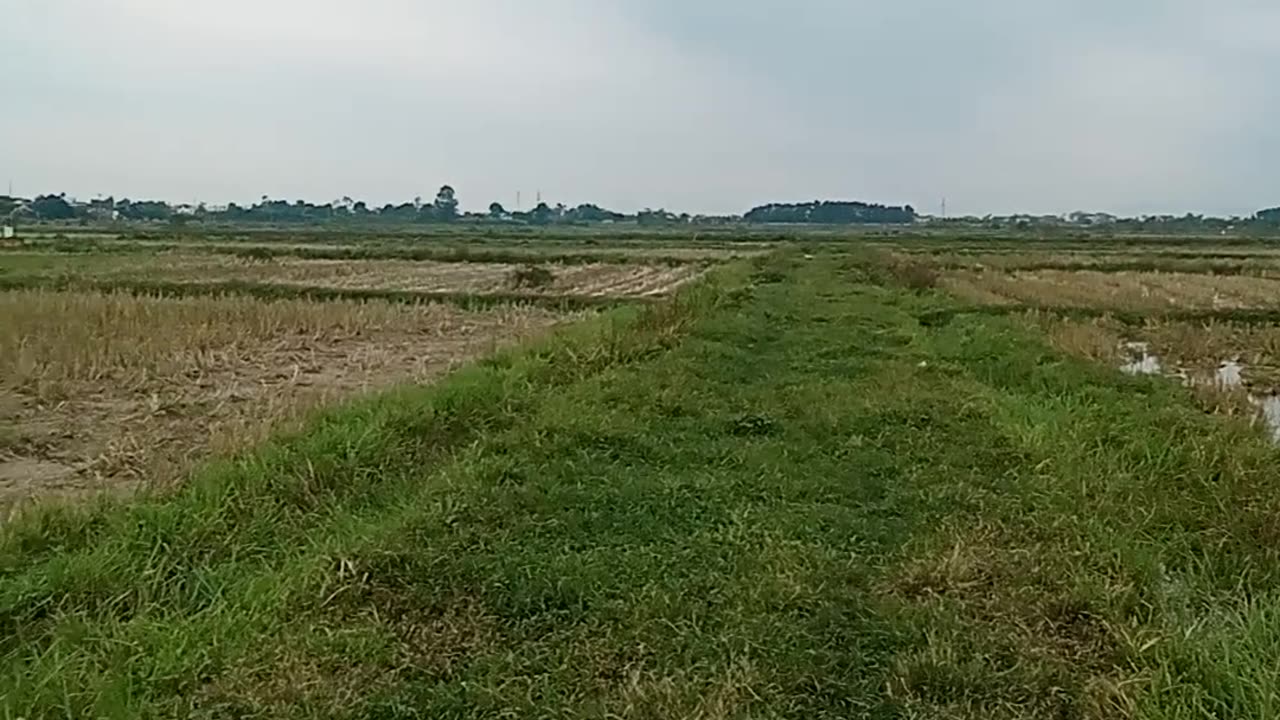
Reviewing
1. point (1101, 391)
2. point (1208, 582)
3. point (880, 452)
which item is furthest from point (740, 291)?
point (1208, 582)

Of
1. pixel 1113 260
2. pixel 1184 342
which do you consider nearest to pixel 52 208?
pixel 1113 260

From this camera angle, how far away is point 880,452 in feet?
26.2

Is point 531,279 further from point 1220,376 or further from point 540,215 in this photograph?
point 540,215

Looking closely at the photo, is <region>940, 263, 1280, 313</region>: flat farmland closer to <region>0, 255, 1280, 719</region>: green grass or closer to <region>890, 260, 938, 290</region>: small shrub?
<region>890, 260, 938, 290</region>: small shrub

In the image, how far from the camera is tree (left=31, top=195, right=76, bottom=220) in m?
95.9

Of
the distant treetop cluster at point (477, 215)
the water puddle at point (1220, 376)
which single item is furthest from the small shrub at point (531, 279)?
the distant treetop cluster at point (477, 215)

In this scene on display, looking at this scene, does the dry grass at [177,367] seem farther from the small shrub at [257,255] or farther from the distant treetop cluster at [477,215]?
the distant treetop cluster at [477,215]

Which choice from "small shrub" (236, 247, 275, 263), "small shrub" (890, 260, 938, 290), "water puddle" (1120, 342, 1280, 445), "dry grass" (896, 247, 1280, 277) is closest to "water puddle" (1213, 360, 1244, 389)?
"water puddle" (1120, 342, 1280, 445)

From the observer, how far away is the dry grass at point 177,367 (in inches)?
332

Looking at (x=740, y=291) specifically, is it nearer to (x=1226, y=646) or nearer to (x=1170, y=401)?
(x=1170, y=401)

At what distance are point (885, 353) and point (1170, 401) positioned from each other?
343 centimetres

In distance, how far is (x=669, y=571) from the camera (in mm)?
5355

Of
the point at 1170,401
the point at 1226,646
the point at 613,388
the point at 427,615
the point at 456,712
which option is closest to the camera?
the point at 456,712

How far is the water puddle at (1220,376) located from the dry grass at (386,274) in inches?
437
